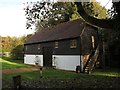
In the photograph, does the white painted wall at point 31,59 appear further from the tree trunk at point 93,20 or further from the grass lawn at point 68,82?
the tree trunk at point 93,20

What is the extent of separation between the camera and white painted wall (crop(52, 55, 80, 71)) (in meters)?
31.8

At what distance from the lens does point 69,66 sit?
32.9 metres

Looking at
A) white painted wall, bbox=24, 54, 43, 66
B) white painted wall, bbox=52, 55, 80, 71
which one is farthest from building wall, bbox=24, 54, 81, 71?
white painted wall, bbox=24, 54, 43, 66

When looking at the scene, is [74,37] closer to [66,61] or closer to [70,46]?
[70,46]

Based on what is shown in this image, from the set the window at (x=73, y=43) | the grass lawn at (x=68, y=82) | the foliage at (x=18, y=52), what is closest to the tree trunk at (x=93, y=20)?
the grass lawn at (x=68, y=82)

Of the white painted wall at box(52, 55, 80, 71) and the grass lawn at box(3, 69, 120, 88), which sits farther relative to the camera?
the white painted wall at box(52, 55, 80, 71)

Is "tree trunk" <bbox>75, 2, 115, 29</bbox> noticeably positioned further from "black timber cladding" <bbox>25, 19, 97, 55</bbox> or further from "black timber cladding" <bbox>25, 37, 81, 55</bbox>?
"black timber cladding" <bbox>25, 37, 81, 55</bbox>

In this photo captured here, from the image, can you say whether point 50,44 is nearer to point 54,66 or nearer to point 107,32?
point 54,66

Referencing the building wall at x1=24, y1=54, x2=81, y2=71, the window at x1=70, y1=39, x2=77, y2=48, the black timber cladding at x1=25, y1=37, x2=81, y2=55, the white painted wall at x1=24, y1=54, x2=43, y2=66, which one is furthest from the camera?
the white painted wall at x1=24, y1=54, x2=43, y2=66

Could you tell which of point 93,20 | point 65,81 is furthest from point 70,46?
point 93,20

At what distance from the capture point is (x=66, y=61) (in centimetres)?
3388

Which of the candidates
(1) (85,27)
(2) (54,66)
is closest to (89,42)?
(1) (85,27)

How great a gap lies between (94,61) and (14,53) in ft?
114

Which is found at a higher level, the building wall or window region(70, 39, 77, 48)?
window region(70, 39, 77, 48)
